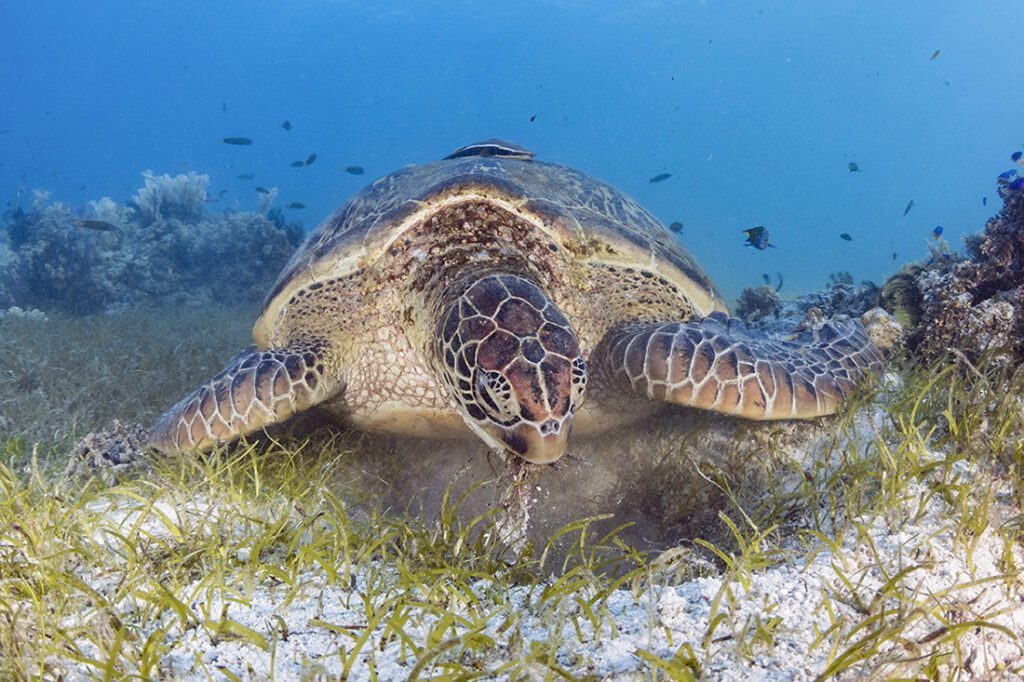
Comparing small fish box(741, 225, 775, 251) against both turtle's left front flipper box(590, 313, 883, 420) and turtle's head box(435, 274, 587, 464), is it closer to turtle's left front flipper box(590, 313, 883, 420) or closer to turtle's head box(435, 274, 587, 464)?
turtle's left front flipper box(590, 313, 883, 420)

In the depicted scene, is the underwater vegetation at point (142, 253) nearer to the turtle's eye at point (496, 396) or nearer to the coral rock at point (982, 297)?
the turtle's eye at point (496, 396)

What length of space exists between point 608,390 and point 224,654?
8.28ft

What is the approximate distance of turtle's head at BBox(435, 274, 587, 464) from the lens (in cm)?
247

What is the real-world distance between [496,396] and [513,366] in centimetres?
16

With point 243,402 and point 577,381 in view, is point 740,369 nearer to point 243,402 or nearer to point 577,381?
point 577,381

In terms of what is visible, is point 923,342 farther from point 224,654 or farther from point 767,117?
point 767,117

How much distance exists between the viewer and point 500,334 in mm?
2729

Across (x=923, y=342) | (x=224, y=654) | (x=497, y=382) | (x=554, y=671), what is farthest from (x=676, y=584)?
(x=923, y=342)

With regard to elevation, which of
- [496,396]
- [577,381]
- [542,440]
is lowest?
[542,440]

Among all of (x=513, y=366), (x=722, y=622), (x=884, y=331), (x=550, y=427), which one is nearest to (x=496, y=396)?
(x=513, y=366)

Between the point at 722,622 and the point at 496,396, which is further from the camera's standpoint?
the point at 496,396

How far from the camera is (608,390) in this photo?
11.5 ft

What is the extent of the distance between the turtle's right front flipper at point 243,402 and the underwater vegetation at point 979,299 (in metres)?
3.96

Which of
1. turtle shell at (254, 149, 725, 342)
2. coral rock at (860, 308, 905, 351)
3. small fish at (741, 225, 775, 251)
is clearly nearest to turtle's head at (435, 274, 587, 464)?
turtle shell at (254, 149, 725, 342)
